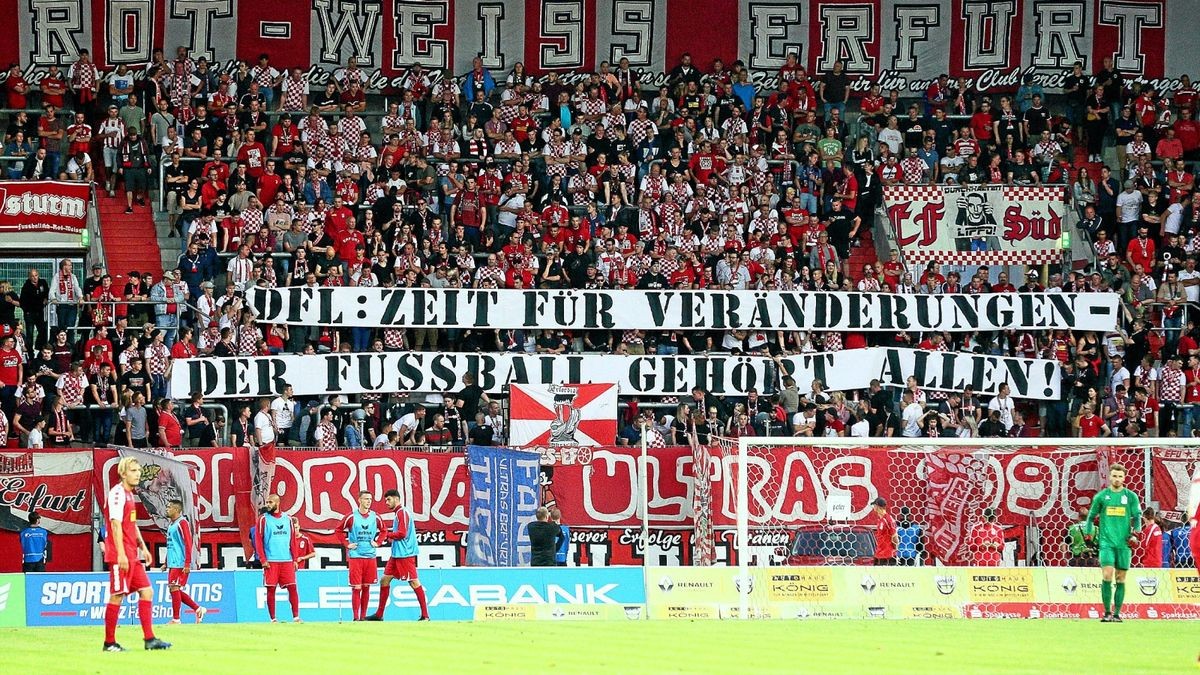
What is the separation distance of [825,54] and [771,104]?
14.1ft

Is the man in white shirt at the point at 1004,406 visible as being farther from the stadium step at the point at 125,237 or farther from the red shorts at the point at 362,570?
the stadium step at the point at 125,237

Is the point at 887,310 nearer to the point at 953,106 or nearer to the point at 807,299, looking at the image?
the point at 807,299

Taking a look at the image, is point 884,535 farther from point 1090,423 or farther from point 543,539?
point 1090,423

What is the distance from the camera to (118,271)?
33031mm

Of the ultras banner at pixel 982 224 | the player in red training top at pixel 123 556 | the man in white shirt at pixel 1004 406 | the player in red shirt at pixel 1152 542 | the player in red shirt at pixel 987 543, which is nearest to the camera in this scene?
the player in red training top at pixel 123 556

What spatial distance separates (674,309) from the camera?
1266 inches

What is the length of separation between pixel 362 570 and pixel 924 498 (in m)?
8.76

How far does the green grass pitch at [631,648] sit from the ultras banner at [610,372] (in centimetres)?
955

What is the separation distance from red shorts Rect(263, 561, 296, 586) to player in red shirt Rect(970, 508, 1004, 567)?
30.5ft

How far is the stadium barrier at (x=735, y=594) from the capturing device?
72.4ft

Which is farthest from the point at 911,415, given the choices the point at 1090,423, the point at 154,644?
the point at 154,644

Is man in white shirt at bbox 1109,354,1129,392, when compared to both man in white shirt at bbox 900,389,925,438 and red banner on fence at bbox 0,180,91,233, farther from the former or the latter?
red banner on fence at bbox 0,180,91,233

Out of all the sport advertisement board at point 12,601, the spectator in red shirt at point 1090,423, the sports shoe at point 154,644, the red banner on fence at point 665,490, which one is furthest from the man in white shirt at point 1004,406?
the sports shoe at point 154,644

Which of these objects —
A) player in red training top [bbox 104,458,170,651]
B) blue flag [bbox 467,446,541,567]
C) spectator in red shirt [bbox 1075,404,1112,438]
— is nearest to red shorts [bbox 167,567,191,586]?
player in red training top [bbox 104,458,170,651]
